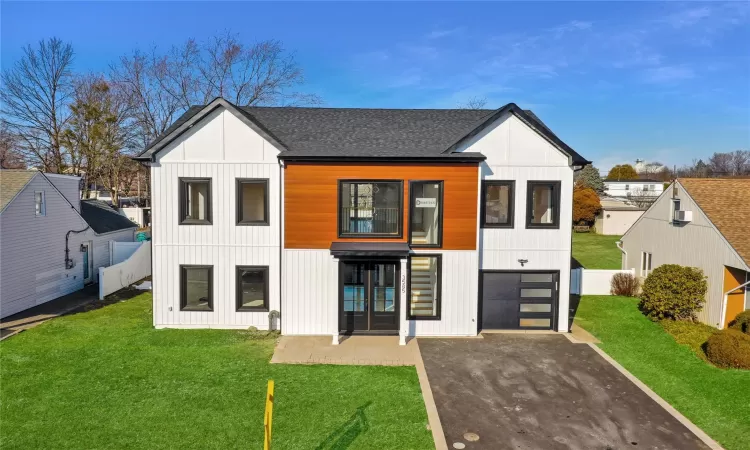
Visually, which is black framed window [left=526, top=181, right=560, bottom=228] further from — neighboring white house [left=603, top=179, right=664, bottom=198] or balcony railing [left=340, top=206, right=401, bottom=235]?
neighboring white house [left=603, top=179, right=664, bottom=198]

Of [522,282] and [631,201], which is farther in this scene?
[631,201]

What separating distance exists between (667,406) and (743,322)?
19.4 feet

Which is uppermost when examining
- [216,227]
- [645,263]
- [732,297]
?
[216,227]

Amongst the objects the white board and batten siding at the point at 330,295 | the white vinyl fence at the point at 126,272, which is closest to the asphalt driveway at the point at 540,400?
the white board and batten siding at the point at 330,295

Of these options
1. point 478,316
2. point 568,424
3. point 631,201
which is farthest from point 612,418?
point 631,201

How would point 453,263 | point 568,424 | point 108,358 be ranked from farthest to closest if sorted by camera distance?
point 453,263 → point 108,358 → point 568,424

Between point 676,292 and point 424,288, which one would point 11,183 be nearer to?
point 424,288

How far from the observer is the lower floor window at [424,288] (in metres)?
13.4

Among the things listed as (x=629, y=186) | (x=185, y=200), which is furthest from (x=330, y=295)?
(x=629, y=186)

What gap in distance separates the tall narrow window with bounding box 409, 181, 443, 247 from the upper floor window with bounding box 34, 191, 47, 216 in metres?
14.1

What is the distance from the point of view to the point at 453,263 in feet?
43.6

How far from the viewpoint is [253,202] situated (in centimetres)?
1405

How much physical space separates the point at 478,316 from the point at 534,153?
212 inches

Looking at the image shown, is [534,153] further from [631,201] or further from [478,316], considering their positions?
[631,201]
